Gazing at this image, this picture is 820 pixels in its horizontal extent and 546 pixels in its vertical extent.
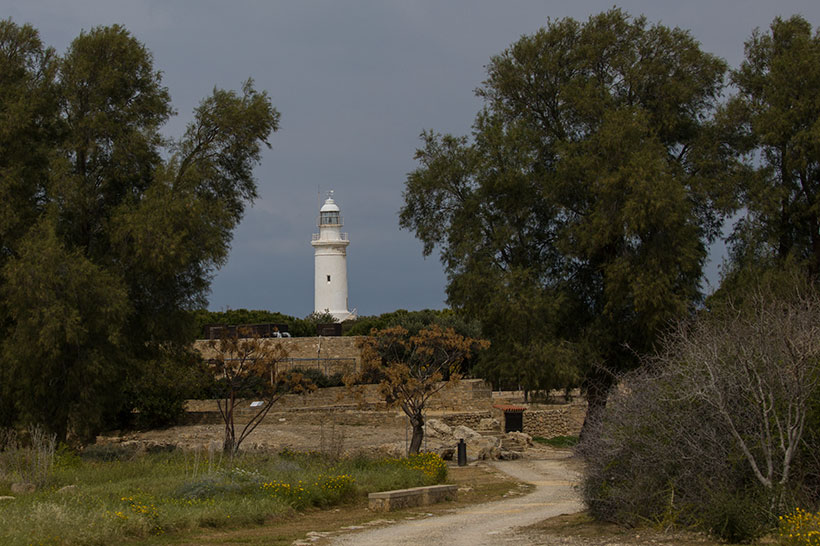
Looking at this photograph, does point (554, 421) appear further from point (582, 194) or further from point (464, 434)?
point (582, 194)

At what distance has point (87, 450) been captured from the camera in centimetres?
2395

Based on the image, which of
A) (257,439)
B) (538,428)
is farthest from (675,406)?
(538,428)

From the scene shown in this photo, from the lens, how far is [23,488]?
1725 centimetres

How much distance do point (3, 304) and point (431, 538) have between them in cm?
1507

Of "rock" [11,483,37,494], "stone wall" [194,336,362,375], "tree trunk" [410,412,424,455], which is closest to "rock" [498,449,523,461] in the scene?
"tree trunk" [410,412,424,455]

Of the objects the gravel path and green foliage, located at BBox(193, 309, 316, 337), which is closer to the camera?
the gravel path

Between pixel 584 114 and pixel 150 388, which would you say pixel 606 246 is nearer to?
pixel 584 114

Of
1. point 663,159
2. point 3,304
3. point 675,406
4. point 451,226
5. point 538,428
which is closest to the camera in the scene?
point 675,406

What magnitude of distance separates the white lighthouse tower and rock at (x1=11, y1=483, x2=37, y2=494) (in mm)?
54452

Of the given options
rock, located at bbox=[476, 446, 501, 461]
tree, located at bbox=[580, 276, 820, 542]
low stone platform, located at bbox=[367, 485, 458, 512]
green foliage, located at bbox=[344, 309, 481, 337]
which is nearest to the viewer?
tree, located at bbox=[580, 276, 820, 542]

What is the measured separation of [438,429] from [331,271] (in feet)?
135

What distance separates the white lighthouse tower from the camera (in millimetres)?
72375

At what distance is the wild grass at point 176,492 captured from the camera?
12.8m

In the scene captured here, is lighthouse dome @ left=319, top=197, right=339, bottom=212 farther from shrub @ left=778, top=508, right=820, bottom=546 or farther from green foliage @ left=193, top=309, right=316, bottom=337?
shrub @ left=778, top=508, right=820, bottom=546
